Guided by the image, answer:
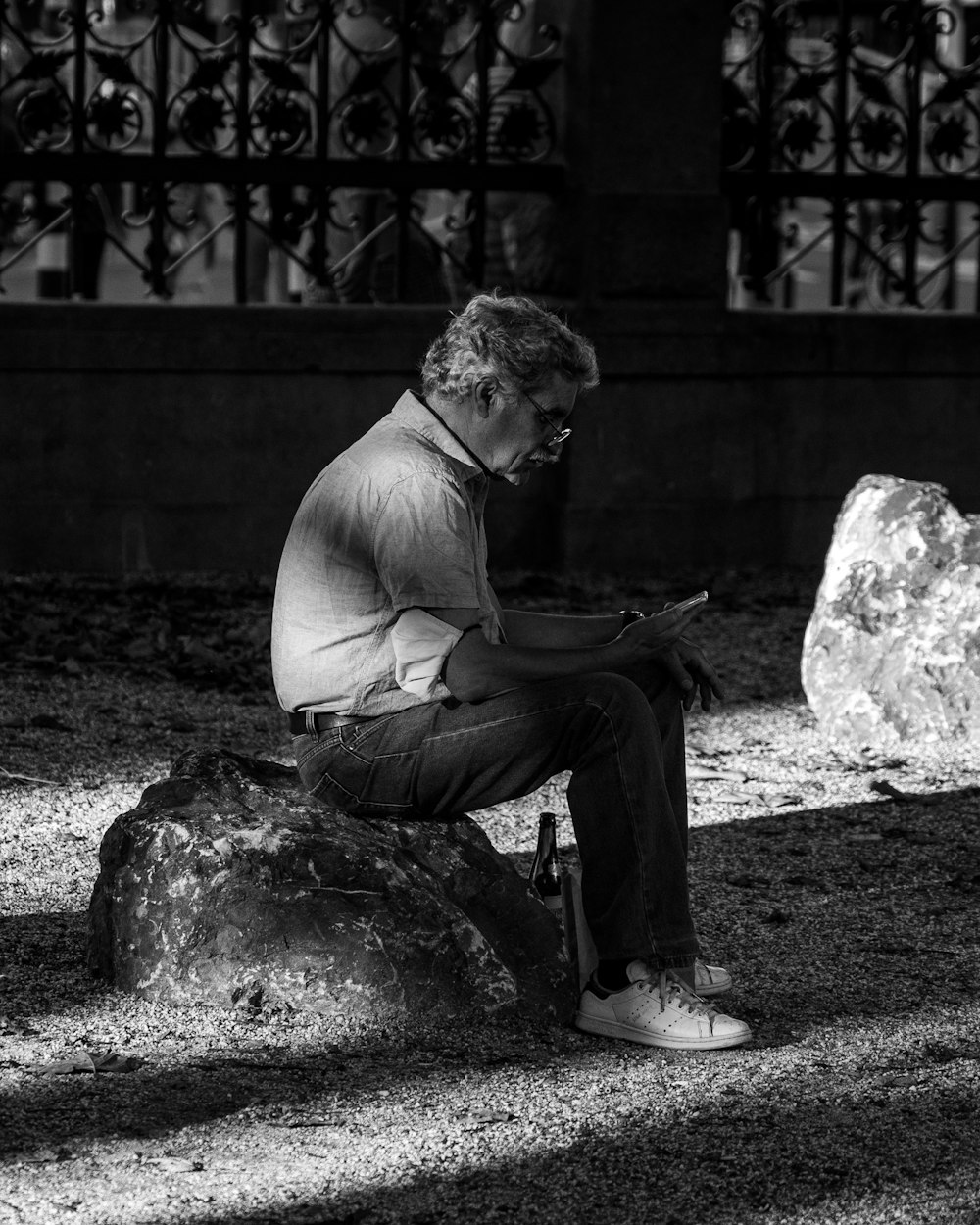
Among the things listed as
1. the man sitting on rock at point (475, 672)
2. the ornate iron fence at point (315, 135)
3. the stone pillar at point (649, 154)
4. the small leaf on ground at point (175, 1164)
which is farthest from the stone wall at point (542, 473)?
the small leaf on ground at point (175, 1164)

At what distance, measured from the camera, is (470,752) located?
3742mm

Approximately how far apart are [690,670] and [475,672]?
0.62 meters

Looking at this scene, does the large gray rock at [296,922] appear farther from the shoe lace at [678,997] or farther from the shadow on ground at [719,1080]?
the shoe lace at [678,997]

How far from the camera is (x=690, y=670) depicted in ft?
13.4

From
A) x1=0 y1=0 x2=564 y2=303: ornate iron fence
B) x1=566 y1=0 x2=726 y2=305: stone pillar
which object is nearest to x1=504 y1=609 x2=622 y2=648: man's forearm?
x1=0 y1=0 x2=564 y2=303: ornate iron fence

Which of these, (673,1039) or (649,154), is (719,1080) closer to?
(673,1039)

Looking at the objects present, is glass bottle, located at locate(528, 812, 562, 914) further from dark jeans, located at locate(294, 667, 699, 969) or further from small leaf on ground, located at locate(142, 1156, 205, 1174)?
small leaf on ground, located at locate(142, 1156, 205, 1174)

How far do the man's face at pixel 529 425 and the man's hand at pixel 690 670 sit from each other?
481 mm

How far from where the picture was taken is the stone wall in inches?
319

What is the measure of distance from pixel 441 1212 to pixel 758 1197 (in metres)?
0.51

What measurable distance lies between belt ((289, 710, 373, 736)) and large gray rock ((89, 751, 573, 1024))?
15cm

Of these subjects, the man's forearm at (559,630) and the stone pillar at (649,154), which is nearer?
the man's forearm at (559,630)

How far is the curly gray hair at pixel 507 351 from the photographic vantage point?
3713 millimetres

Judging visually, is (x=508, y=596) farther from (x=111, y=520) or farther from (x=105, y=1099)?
(x=105, y=1099)
